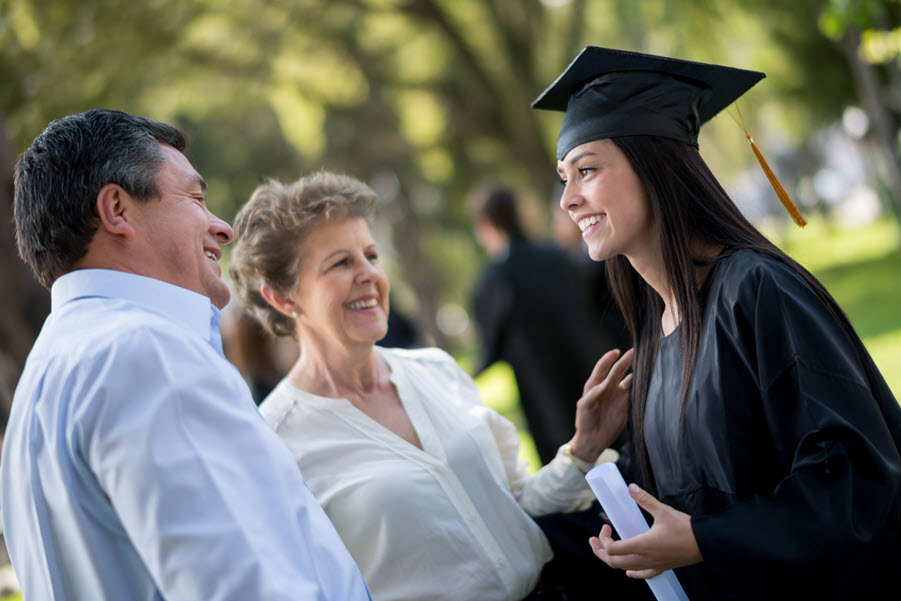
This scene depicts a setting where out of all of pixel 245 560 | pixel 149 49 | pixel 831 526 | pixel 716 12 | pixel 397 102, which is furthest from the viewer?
pixel 397 102

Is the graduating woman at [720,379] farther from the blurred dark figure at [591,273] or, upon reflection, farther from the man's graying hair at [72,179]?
the blurred dark figure at [591,273]

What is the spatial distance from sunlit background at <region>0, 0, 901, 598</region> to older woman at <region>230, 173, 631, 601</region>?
108 inches

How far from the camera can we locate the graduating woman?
1675mm

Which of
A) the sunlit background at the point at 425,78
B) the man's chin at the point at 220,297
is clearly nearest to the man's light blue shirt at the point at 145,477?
the man's chin at the point at 220,297

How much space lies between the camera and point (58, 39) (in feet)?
24.6

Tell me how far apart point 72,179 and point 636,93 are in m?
1.40

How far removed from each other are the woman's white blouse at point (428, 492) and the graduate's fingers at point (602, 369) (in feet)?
0.91

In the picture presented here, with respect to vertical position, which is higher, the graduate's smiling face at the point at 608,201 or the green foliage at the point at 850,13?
the green foliage at the point at 850,13

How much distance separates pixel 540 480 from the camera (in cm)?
258

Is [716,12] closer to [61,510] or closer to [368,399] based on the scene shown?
[368,399]

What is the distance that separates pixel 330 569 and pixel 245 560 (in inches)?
11.7

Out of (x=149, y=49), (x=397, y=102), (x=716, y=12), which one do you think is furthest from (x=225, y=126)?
(x=716, y=12)

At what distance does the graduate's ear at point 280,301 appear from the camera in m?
2.70

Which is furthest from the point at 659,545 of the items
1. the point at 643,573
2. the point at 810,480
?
the point at 810,480
